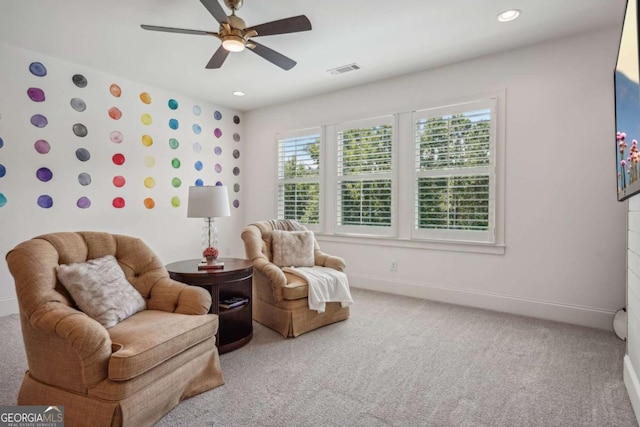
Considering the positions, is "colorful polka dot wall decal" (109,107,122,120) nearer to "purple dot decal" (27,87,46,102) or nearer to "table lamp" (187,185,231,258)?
"purple dot decal" (27,87,46,102)

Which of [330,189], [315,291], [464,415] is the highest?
[330,189]

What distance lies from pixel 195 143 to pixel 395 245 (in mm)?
3164

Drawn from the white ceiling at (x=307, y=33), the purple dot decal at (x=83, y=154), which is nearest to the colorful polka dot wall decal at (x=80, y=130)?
the purple dot decal at (x=83, y=154)

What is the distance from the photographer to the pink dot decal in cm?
423

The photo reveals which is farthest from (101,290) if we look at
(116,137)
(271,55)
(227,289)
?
(116,137)

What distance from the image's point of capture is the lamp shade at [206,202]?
2828mm

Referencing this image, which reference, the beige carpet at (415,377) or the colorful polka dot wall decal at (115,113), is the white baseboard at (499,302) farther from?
the colorful polka dot wall decal at (115,113)

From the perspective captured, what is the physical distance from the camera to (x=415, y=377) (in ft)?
7.38

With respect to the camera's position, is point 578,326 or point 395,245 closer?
point 578,326

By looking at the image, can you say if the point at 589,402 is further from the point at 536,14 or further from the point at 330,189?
the point at 330,189

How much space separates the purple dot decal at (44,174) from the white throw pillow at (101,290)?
2.23 metres

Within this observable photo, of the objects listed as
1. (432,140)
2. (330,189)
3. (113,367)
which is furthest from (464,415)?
(330,189)

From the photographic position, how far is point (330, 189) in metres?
4.85

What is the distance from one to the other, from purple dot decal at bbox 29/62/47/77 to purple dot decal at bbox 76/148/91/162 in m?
0.80
